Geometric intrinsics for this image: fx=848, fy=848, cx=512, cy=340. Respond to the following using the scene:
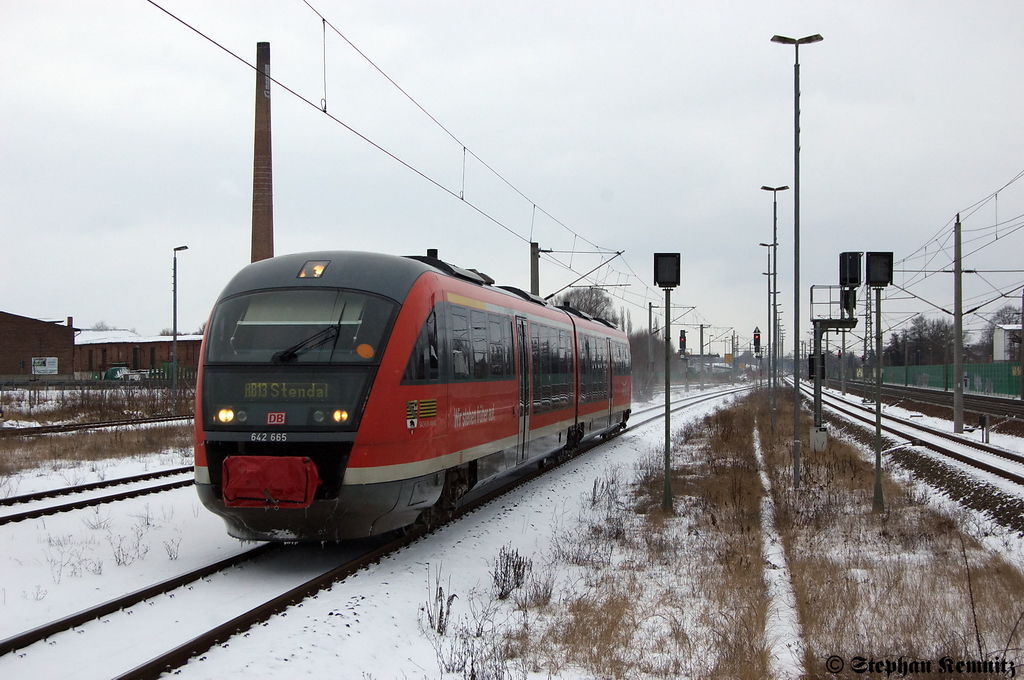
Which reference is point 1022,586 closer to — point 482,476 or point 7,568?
point 482,476

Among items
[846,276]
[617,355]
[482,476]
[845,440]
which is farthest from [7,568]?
[845,440]

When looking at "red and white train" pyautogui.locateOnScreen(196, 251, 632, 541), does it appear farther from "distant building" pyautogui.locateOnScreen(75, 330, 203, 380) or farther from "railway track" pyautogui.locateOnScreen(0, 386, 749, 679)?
"distant building" pyautogui.locateOnScreen(75, 330, 203, 380)

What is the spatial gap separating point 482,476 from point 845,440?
62.7ft

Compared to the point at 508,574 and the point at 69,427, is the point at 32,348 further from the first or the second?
the point at 508,574

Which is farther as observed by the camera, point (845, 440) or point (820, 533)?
point (845, 440)

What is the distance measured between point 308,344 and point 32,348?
73927 mm

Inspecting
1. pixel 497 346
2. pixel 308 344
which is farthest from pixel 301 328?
pixel 497 346

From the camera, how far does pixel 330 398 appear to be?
893 centimetres

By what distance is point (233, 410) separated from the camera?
29.9ft

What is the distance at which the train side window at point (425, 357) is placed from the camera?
31.3 ft

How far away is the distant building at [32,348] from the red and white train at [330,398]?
7028 centimetres

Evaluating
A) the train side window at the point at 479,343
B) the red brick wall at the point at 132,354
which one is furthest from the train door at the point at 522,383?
the red brick wall at the point at 132,354

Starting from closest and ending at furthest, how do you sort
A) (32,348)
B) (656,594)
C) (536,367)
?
(656,594) → (536,367) → (32,348)

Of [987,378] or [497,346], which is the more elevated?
[497,346]
